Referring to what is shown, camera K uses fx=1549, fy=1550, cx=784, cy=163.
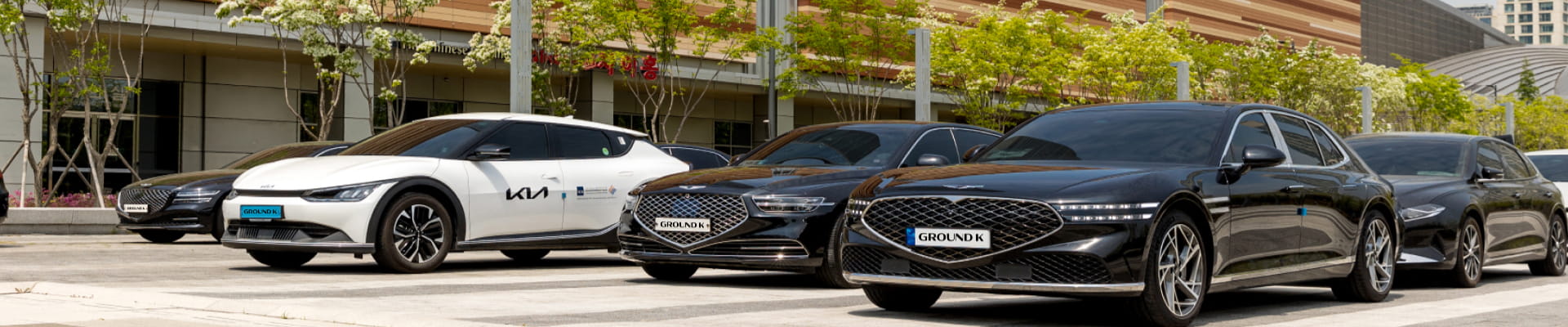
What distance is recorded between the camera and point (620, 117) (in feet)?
139

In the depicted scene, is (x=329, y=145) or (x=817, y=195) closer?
(x=817, y=195)

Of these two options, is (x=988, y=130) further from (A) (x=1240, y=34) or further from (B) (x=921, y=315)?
(A) (x=1240, y=34)

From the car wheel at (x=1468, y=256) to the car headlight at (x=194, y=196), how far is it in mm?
11626

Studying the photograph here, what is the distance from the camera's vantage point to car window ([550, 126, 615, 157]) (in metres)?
12.7

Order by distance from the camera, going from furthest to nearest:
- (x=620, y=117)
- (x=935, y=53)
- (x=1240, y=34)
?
(x=1240, y=34), (x=620, y=117), (x=935, y=53)

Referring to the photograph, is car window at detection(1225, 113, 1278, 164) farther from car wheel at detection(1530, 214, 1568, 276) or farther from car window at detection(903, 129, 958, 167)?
car wheel at detection(1530, 214, 1568, 276)

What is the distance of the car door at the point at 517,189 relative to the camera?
11.9 meters

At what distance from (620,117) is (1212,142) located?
3484cm

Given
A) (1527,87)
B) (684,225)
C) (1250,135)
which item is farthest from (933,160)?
(1527,87)

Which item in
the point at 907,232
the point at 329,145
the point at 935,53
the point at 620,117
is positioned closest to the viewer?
the point at 907,232

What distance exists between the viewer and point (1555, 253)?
13.8 meters

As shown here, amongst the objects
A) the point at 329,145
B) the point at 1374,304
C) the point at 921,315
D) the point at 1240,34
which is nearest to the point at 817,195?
the point at 921,315

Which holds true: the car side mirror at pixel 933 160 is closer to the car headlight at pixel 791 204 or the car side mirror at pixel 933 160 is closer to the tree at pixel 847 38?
the car headlight at pixel 791 204

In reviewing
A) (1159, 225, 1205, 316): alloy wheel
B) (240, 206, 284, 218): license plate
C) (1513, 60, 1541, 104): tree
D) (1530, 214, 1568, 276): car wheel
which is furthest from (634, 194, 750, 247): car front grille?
(1513, 60, 1541, 104): tree
